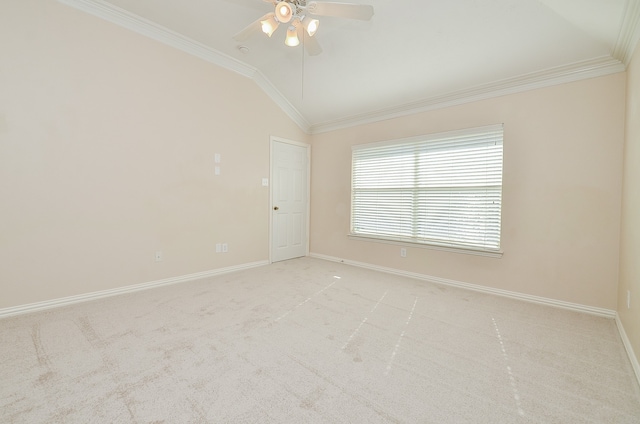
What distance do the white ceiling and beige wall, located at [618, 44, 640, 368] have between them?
0.41m

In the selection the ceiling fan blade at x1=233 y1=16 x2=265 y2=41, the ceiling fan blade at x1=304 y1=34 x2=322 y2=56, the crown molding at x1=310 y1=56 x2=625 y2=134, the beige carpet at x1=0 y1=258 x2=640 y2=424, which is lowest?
the beige carpet at x1=0 y1=258 x2=640 y2=424

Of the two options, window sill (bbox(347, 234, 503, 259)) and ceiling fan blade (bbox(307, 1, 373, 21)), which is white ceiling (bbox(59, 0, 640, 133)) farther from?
window sill (bbox(347, 234, 503, 259))

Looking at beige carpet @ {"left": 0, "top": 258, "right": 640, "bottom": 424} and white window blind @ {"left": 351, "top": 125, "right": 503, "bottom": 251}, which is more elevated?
white window blind @ {"left": 351, "top": 125, "right": 503, "bottom": 251}

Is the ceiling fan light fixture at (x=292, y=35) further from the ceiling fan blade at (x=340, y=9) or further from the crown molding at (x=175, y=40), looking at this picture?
the crown molding at (x=175, y=40)

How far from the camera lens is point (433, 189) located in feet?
12.1

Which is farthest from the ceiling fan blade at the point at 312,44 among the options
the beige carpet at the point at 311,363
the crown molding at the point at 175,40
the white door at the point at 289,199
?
the beige carpet at the point at 311,363

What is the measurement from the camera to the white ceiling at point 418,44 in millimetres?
2355

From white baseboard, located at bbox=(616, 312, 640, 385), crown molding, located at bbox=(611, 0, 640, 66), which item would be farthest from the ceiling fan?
white baseboard, located at bbox=(616, 312, 640, 385)

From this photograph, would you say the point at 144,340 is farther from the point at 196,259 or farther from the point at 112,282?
the point at 196,259

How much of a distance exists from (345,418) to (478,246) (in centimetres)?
278

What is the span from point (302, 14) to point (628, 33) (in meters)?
2.71

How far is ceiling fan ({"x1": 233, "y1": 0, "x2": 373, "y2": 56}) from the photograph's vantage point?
2.01 meters

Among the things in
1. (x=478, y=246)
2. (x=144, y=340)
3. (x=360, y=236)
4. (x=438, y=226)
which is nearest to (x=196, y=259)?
(x=144, y=340)

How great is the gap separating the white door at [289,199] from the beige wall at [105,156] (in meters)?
0.69
